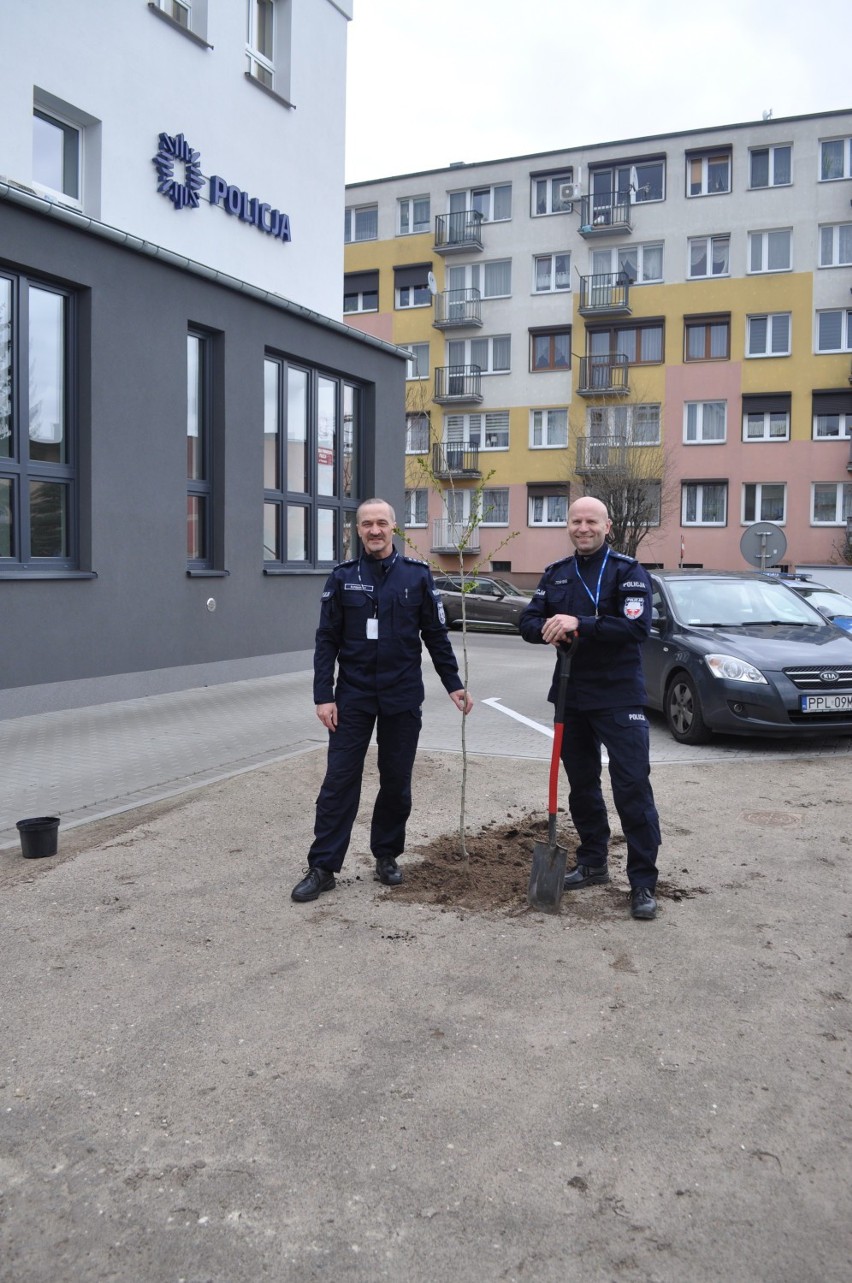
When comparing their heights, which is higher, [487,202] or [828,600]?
[487,202]

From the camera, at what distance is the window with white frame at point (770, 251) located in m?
38.7

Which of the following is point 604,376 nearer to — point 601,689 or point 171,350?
point 171,350

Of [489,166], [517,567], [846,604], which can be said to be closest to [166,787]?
[846,604]

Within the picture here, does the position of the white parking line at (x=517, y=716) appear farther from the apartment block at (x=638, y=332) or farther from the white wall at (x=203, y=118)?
the apartment block at (x=638, y=332)

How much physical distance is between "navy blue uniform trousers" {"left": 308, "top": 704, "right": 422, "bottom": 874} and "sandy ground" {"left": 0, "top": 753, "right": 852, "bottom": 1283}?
0.31m

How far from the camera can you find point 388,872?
18.5 feet

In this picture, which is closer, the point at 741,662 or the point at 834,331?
the point at 741,662

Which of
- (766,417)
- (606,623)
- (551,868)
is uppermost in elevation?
(766,417)

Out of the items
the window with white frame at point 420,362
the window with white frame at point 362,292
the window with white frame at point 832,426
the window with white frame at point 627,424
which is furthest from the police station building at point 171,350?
the window with white frame at point 362,292

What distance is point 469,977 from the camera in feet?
14.3

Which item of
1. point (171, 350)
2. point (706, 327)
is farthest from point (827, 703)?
point (706, 327)

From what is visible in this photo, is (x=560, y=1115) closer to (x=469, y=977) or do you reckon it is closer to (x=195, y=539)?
(x=469, y=977)

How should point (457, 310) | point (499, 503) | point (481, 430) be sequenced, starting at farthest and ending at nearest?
point (457, 310) → point (481, 430) → point (499, 503)

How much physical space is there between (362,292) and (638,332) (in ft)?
39.1
